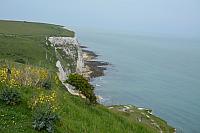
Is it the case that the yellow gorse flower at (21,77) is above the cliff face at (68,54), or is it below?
above

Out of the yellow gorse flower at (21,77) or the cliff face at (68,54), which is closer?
the yellow gorse flower at (21,77)

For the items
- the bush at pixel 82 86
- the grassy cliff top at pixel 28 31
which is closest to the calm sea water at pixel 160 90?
the grassy cliff top at pixel 28 31

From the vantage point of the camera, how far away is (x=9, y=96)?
1608 cm

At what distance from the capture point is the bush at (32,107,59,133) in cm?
1400

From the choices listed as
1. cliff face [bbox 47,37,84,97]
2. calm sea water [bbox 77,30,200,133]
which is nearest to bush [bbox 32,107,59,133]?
calm sea water [bbox 77,30,200,133]

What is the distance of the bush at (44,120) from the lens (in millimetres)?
14000

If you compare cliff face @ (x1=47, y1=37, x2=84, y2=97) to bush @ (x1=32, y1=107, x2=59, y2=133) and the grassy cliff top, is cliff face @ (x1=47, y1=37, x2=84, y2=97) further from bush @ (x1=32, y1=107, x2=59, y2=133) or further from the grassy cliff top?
bush @ (x1=32, y1=107, x2=59, y2=133)

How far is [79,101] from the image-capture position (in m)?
23.4

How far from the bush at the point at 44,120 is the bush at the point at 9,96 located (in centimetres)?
209

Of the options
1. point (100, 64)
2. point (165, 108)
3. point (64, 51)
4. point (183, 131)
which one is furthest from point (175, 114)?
point (100, 64)

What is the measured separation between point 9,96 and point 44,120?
9.38ft

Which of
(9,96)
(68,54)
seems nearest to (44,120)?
(9,96)

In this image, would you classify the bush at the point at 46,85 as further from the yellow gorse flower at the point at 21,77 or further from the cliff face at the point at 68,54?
the cliff face at the point at 68,54

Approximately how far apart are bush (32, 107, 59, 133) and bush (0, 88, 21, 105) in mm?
2094
